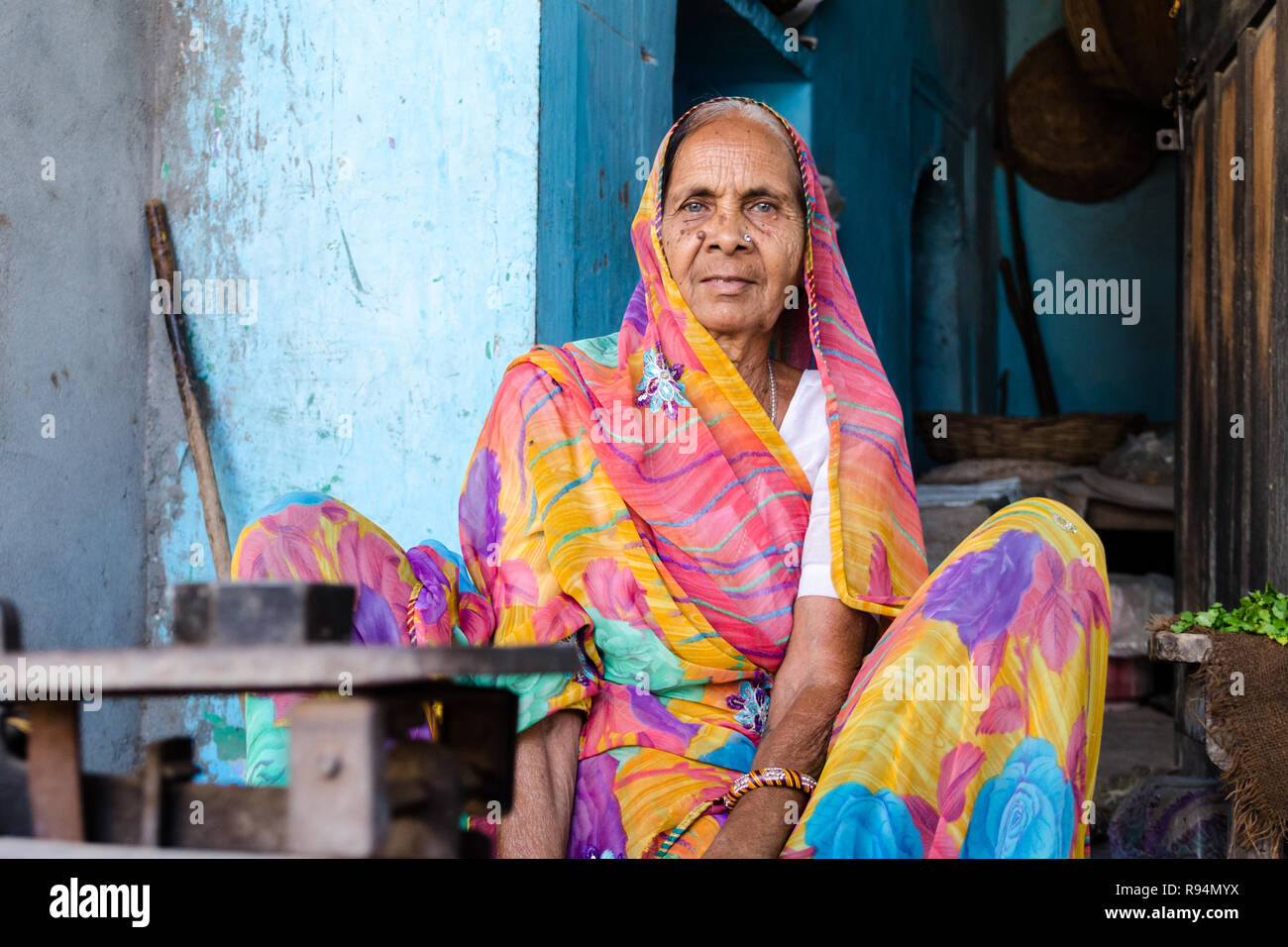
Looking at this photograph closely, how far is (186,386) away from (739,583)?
5.64 ft

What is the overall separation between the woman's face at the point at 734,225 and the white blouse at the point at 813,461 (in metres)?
0.16

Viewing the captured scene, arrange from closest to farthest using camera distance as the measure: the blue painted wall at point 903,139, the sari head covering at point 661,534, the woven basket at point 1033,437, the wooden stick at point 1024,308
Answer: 1. the sari head covering at point 661,534
2. the blue painted wall at point 903,139
3. the woven basket at point 1033,437
4. the wooden stick at point 1024,308

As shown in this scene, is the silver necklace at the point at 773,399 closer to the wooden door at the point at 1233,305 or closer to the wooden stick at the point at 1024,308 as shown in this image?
the wooden door at the point at 1233,305

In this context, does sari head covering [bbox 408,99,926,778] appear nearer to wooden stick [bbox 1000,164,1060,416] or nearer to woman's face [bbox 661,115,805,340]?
woman's face [bbox 661,115,805,340]

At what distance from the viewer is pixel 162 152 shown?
319 cm

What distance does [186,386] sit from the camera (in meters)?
3.07

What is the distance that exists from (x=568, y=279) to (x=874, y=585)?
49.1 inches

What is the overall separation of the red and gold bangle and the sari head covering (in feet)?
0.22

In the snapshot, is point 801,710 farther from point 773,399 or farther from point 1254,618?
point 1254,618

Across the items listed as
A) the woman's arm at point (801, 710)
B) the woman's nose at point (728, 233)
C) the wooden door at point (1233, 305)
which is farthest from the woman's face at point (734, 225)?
the wooden door at point (1233, 305)

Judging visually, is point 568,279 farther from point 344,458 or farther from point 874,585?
point 874,585

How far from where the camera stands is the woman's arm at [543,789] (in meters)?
1.79
